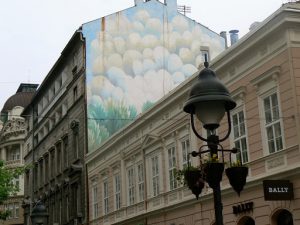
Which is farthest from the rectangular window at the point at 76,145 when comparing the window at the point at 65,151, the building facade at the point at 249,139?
the building facade at the point at 249,139

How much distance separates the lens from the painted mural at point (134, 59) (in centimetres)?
3450

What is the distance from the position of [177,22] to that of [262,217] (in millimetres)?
20830

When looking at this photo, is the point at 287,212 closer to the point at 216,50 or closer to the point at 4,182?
the point at 4,182

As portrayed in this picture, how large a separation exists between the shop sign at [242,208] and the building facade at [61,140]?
17193 mm

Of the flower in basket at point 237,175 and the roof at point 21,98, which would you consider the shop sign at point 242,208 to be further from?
the roof at point 21,98

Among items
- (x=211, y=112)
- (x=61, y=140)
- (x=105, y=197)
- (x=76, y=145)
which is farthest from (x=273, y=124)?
(x=61, y=140)

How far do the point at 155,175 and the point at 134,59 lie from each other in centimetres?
1161

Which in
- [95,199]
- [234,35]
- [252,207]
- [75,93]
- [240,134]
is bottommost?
[252,207]

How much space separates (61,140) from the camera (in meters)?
41.0

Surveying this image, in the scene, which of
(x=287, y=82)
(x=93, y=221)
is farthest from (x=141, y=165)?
(x=287, y=82)

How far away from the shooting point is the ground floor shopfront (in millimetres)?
15758

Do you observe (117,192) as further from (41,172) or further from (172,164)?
(41,172)

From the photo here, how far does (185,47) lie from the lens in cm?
3578

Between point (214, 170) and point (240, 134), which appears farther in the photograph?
point (240, 134)
